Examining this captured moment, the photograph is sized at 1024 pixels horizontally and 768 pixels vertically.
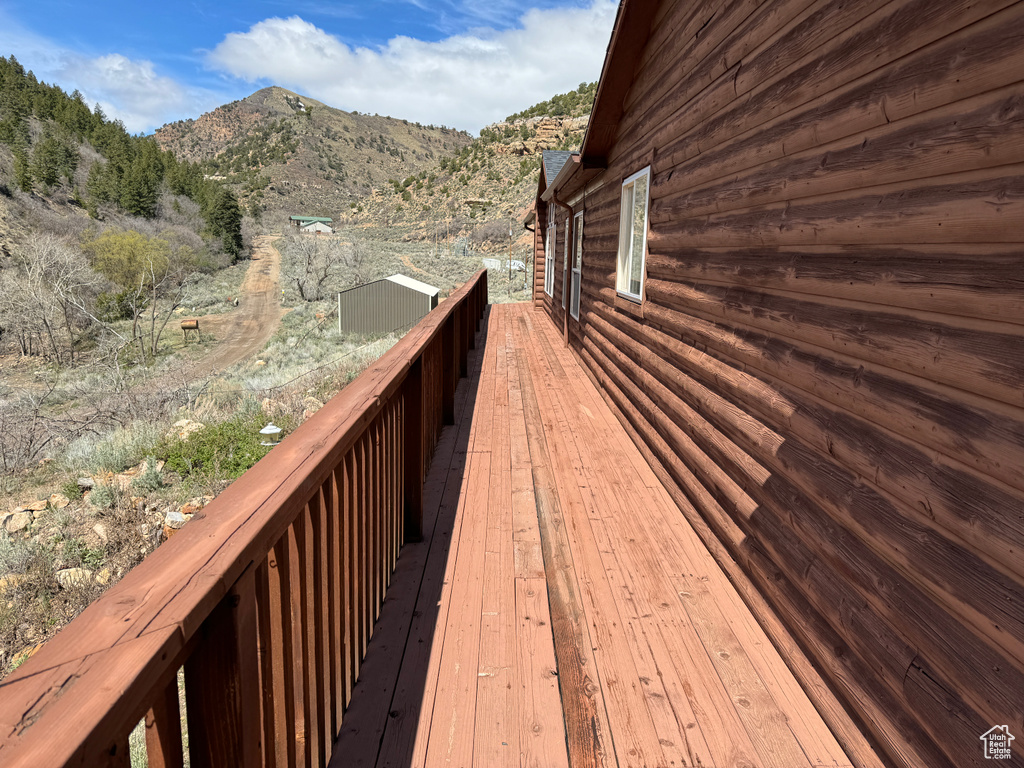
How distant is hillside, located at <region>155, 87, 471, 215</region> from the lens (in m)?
82.3

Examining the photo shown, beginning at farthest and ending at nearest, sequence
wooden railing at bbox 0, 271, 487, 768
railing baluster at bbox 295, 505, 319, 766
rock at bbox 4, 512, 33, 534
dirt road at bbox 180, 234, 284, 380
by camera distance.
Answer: dirt road at bbox 180, 234, 284, 380
rock at bbox 4, 512, 33, 534
railing baluster at bbox 295, 505, 319, 766
wooden railing at bbox 0, 271, 487, 768

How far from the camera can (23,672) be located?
66 cm

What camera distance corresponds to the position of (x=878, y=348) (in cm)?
183

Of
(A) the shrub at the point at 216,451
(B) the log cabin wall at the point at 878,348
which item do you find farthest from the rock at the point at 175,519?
(B) the log cabin wall at the point at 878,348

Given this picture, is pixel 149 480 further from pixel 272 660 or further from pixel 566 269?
pixel 272 660

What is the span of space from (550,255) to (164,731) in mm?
12571

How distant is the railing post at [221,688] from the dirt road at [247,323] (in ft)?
63.0

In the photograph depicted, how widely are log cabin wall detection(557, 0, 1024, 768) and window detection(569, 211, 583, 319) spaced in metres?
5.05

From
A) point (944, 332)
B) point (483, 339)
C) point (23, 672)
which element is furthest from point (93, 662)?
point (483, 339)

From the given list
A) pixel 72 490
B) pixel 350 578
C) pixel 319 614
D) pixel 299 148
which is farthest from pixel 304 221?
pixel 319 614

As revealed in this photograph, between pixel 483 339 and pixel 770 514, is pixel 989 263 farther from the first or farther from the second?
pixel 483 339

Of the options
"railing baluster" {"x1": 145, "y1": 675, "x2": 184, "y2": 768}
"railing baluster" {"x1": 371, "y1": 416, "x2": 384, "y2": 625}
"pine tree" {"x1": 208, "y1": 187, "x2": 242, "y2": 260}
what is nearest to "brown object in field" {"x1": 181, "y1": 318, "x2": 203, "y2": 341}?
"pine tree" {"x1": 208, "y1": 187, "x2": 242, "y2": 260}

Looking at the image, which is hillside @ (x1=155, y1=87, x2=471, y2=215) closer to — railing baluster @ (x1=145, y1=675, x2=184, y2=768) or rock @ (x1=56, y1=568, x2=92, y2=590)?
rock @ (x1=56, y1=568, x2=92, y2=590)

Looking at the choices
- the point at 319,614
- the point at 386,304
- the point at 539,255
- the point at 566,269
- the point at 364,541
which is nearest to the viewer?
the point at 319,614
